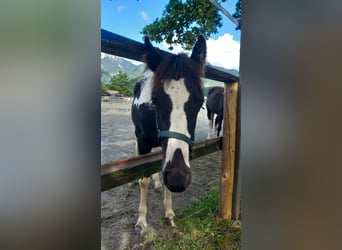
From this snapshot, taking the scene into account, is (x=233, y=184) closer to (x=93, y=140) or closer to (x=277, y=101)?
(x=277, y=101)

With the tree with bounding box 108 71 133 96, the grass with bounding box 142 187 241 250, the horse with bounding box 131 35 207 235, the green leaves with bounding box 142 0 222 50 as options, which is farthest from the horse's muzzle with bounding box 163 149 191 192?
the green leaves with bounding box 142 0 222 50

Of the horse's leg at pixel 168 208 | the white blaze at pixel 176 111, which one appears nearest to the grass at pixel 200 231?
the horse's leg at pixel 168 208

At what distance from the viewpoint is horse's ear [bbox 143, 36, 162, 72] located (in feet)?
3.05

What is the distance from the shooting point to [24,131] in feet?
2.50

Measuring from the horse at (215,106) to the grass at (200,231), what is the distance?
24 cm

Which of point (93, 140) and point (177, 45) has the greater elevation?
point (177, 45)

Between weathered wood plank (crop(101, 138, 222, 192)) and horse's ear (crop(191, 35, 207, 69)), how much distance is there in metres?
0.29

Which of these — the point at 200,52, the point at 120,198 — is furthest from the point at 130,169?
the point at 200,52

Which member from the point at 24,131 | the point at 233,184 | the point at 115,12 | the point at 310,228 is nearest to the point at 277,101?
the point at 233,184

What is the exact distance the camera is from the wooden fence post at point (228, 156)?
41.4 inches

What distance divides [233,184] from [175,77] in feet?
1.49

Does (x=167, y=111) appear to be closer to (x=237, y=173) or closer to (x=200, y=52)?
(x=200, y=52)

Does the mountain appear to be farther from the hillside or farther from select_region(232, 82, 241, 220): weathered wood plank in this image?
select_region(232, 82, 241, 220): weathered wood plank

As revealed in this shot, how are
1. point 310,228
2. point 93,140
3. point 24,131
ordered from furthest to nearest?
point 310,228 < point 93,140 < point 24,131
